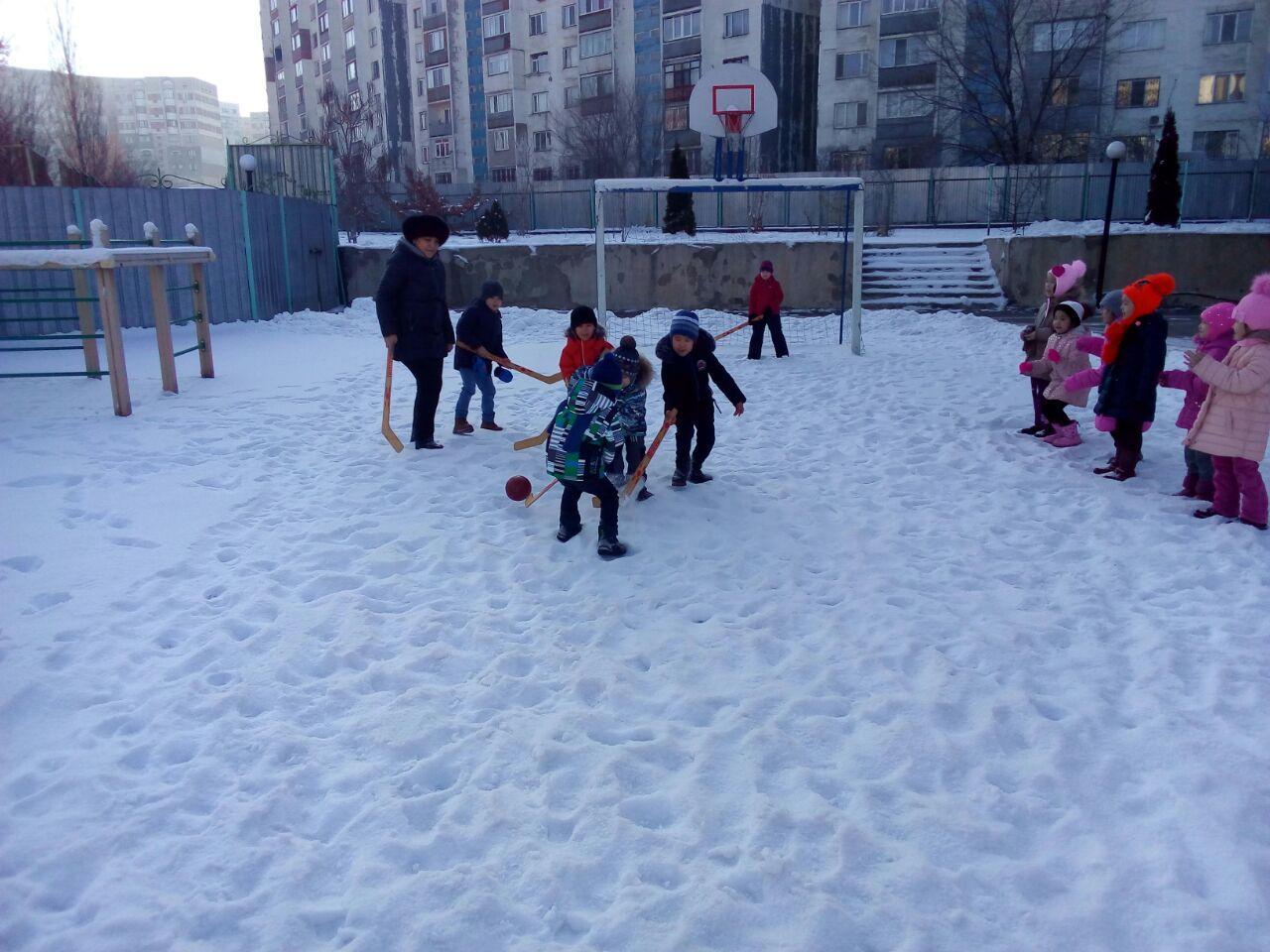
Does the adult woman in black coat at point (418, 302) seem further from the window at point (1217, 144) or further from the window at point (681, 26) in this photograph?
the window at point (681, 26)

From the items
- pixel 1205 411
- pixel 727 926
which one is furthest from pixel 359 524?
pixel 1205 411

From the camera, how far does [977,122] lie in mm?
34375

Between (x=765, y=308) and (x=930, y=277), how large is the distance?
9012 millimetres

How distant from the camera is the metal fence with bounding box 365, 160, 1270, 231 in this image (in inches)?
1025

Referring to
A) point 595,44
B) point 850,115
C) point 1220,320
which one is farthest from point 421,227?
point 595,44

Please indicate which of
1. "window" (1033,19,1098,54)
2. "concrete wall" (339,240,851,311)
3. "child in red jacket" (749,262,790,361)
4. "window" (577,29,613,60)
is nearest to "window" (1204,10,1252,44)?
"window" (1033,19,1098,54)

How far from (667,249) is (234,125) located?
619 feet

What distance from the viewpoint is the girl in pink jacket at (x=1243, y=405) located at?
5652mm

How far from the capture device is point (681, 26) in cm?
4125

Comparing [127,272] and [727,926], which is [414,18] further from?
[727,926]

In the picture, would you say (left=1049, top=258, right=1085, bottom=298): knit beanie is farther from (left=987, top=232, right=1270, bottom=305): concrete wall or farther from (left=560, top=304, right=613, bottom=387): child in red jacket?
(left=987, top=232, right=1270, bottom=305): concrete wall

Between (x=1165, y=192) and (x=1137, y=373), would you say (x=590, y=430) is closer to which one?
(x=1137, y=373)

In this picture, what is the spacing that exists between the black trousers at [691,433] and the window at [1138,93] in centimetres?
3354

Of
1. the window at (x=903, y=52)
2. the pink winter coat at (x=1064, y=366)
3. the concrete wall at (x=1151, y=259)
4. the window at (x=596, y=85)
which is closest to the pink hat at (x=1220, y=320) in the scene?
the pink winter coat at (x=1064, y=366)
